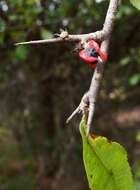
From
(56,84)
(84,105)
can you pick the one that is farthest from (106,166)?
(56,84)

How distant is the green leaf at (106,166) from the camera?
1.07m

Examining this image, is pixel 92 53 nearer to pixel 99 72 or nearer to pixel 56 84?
pixel 99 72

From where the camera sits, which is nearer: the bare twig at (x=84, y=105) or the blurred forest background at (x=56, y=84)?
the bare twig at (x=84, y=105)

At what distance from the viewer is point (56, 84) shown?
573 centimetres

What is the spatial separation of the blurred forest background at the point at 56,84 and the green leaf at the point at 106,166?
225 centimetres

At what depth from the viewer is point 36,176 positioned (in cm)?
754

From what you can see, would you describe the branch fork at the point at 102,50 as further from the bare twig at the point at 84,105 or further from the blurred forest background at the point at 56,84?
the blurred forest background at the point at 56,84

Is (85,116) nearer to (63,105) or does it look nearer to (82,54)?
(82,54)

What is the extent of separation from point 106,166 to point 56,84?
467cm

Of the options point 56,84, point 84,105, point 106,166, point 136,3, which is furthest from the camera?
point 56,84

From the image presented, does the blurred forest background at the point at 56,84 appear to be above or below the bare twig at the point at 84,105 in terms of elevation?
below

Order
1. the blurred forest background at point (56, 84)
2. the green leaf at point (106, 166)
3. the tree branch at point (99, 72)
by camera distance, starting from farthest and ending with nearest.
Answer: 1. the blurred forest background at point (56, 84)
2. the green leaf at point (106, 166)
3. the tree branch at point (99, 72)

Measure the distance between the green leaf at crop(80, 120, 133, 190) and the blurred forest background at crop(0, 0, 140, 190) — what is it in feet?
7.39

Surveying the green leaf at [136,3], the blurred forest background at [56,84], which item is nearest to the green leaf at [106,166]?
the green leaf at [136,3]
